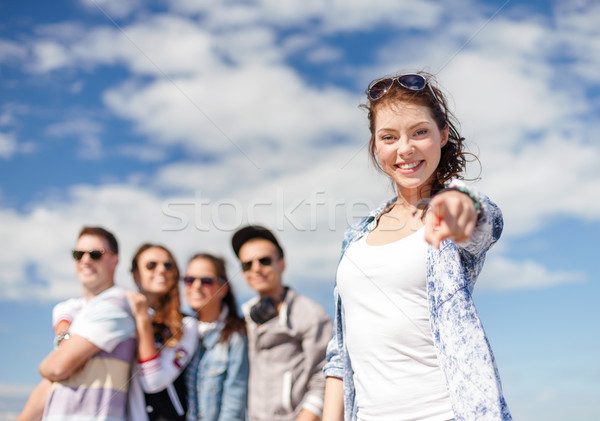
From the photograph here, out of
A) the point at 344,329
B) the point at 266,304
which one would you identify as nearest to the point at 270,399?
the point at 266,304

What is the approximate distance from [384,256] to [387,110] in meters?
0.72

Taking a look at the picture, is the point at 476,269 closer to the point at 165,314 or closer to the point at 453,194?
the point at 453,194

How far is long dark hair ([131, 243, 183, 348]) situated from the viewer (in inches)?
195

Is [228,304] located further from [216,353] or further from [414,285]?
[414,285]

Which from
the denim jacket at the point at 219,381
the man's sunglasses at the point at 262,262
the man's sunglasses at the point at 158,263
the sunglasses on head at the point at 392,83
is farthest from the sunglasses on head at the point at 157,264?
the sunglasses on head at the point at 392,83

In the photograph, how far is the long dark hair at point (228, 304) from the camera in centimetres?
527

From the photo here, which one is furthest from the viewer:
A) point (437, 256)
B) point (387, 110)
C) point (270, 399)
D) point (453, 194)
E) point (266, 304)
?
point (266, 304)

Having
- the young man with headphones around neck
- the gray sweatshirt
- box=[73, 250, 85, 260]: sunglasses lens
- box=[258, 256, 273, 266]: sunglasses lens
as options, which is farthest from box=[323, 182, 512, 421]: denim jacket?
box=[73, 250, 85, 260]: sunglasses lens

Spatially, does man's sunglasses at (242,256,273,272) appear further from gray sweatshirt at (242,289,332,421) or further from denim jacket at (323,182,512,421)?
denim jacket at (323,182,512,421)

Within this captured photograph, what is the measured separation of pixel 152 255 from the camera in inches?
217

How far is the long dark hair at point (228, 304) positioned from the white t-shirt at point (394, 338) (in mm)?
2943

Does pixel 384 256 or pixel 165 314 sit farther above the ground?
pixel 165 314

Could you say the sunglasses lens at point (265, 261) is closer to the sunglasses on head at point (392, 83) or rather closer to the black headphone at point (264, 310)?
the black headphone at point (264, 310)

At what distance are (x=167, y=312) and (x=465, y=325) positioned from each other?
366 centimetres
